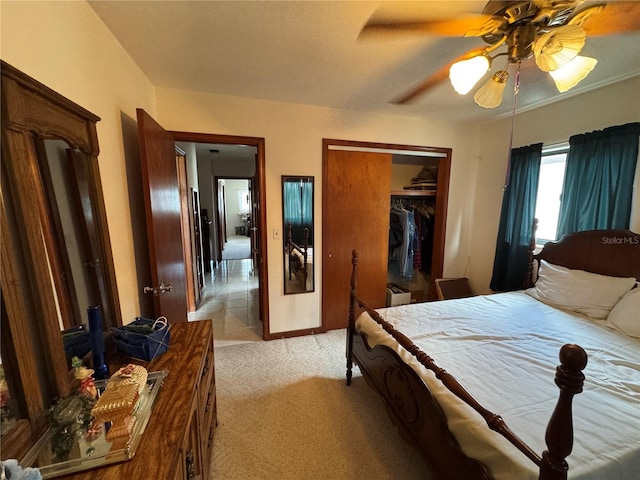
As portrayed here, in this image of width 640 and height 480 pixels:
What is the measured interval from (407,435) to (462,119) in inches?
128

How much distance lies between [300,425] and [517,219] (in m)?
2.90

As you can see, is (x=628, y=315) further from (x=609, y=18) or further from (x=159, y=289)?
(x=159, y=289)

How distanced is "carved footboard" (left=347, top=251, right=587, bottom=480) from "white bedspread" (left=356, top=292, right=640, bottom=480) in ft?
0.19

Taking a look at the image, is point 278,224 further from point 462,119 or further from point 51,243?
point 462,119

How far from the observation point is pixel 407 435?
54.4 inches

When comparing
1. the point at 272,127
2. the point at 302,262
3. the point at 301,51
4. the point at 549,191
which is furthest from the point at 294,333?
the point at 549,191

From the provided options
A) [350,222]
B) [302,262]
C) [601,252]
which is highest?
[350,222]

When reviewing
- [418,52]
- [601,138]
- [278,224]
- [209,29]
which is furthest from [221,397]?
[601,138]

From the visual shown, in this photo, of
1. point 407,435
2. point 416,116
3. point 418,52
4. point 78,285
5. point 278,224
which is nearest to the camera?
point 78,285

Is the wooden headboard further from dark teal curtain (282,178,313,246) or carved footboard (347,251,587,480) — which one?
dark teal curtain (282,178,313,246)

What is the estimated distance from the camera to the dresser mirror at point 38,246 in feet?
2.29

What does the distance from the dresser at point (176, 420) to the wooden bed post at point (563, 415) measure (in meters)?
1.04

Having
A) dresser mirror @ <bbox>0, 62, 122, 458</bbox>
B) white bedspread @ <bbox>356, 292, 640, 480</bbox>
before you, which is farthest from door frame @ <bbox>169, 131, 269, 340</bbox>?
dresser mirror @ <bbox>0, 62, 122, 458</bbox>

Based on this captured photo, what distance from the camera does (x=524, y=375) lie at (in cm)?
130
